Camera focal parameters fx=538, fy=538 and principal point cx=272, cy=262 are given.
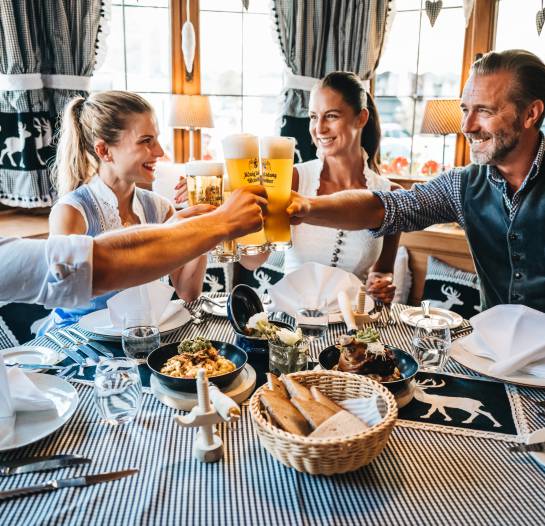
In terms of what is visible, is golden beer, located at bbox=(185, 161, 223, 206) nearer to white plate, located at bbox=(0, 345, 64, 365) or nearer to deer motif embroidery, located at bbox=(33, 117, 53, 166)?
white plate, located at bbox=(0, 345, 64, 365)

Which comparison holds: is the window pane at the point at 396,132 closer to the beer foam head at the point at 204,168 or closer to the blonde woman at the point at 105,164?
the blonde woman at the point at 105,164

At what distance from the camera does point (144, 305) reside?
1.52 m

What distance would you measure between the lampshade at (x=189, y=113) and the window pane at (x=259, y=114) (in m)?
0.53

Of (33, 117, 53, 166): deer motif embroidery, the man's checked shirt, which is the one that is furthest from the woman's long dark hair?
(33, 117, 53, 166): deer motif embroidery

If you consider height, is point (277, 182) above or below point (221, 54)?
below

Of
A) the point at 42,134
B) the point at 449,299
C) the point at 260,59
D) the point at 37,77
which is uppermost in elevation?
the point at 260,59

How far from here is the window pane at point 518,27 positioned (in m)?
3.72

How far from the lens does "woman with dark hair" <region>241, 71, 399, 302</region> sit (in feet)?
7.63

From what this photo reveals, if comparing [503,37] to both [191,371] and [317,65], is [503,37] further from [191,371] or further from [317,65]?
[191,371]

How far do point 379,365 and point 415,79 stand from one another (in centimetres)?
353

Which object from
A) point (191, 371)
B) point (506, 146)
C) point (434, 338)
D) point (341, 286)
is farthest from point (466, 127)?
point (191, 371)

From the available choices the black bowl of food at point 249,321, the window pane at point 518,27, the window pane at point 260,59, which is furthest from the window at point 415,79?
the black bowl of food at point 249,321

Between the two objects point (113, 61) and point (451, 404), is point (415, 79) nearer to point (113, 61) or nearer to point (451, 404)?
point (113, 61)

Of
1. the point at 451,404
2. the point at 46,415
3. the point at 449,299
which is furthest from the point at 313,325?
the point at 449,299
